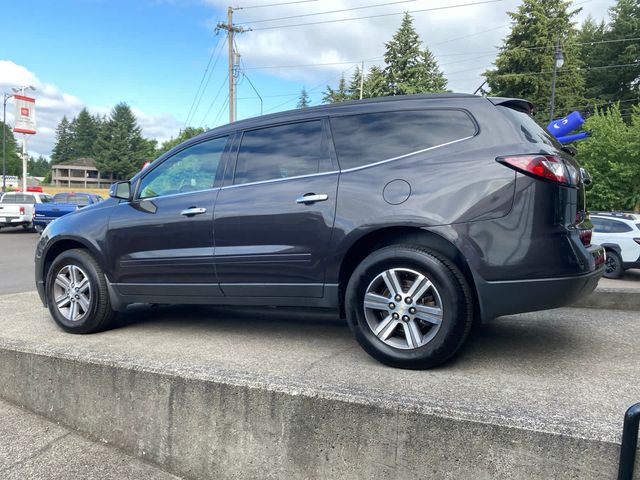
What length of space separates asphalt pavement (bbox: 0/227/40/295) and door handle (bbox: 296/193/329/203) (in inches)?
286

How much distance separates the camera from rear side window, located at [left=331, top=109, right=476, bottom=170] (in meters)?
3.20

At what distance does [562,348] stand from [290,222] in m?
2.05

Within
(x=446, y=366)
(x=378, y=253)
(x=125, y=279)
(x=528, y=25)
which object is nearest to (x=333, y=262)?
(x=378, y=253)

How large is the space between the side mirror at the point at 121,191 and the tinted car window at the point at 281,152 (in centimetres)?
110

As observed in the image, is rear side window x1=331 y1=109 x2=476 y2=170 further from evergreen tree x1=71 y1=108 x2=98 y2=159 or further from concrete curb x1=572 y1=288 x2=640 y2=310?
evergreen tree x1=71 y1=108 x2=98 y2=159

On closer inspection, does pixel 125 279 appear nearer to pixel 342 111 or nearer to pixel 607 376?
pixel 342 111

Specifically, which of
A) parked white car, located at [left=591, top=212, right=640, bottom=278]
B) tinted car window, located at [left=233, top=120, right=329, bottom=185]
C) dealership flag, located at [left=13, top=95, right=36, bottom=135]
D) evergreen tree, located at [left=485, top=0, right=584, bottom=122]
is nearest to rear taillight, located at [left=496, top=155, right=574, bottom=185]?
tinted car window, located at [left=233, top=120, right=329, bottom=185]

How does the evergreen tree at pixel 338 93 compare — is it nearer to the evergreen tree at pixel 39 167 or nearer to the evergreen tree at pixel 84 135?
the evergreen tree at pixel 84 135

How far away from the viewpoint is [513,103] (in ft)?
10.8

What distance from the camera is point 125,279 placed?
13.9 feet

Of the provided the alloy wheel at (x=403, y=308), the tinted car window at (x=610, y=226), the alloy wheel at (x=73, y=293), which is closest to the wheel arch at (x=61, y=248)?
the alloy wheel at (x=73, y=293)

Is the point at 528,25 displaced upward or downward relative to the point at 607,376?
upward

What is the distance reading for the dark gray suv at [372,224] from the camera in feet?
9.56

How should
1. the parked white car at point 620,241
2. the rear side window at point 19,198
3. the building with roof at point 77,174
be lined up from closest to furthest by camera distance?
the parked white car at point 620,241 → the rear side window at point 19,198 → the building with roof at point 77,174
